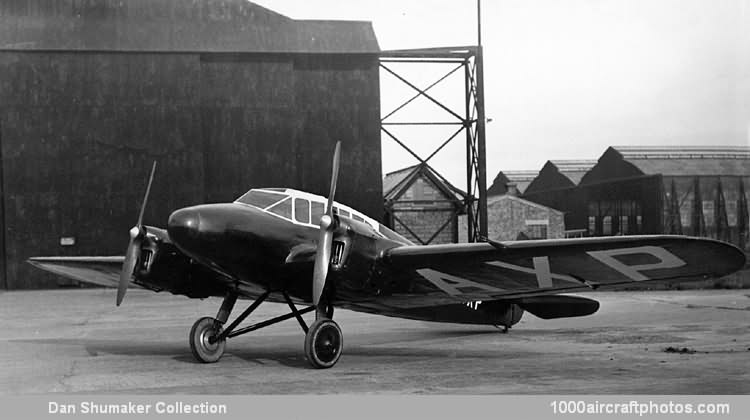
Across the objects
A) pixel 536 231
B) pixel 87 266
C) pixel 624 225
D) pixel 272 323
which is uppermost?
pixel 87 266

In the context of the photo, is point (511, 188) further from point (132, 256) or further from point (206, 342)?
point (132, 256)

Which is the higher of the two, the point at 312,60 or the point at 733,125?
the point at 312,60

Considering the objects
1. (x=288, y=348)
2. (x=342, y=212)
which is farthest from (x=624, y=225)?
(x=342, y=212)

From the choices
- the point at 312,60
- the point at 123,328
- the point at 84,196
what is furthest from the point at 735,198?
the point at 84,196

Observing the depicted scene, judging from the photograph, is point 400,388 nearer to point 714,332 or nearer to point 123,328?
point 714,332

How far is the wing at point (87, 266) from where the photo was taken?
46.3 ft

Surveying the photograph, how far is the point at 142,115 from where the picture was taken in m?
31.8

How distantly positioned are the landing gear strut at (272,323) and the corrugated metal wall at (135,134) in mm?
19860

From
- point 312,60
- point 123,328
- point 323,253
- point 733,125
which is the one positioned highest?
point 312,60

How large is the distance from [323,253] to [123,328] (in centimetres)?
1079

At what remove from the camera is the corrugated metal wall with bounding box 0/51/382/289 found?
3191 centimetres

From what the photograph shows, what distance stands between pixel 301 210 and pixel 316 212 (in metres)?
0.25

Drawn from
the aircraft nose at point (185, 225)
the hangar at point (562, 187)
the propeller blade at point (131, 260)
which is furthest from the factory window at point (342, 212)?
the hangar at point (562, 187)
